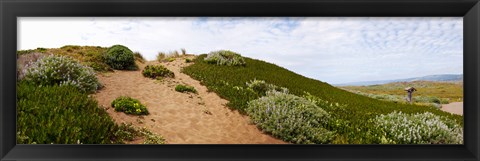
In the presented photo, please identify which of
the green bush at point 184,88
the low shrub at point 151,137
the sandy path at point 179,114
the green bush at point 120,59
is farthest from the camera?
the green bush at point 184,88

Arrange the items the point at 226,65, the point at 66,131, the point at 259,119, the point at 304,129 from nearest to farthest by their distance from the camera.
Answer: the point at 66,131 → the point at 304,129 → the point at 259,119 → the point at 226,65

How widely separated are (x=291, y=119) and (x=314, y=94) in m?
2.43

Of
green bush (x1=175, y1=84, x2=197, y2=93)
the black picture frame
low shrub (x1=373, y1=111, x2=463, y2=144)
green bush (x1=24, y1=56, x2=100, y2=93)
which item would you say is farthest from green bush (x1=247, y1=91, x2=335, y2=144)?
green bush (x1=24, y1=56, x2=100, y2=93)

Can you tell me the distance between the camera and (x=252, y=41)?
5.28 metres

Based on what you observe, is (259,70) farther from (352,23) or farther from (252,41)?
(352,23)

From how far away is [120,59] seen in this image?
6.30 metres

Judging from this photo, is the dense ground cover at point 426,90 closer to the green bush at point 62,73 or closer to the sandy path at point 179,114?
the sandy path at point 179,114

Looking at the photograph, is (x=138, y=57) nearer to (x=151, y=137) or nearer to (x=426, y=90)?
(x=151, y=137)

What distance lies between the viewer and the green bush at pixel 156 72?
6.53 m

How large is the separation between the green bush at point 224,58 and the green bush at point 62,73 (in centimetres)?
295
